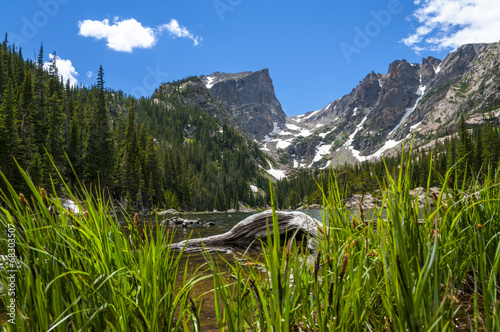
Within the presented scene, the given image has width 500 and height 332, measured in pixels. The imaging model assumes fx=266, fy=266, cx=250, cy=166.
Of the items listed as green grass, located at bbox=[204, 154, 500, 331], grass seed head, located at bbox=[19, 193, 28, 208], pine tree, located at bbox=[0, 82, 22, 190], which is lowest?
green grass, located at bbox=[204, 154, 500, 331]

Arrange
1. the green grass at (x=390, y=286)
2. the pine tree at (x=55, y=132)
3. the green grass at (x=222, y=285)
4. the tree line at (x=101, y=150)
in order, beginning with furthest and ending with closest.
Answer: the pine tree at (x=55, y=132) < the tree line at (x=101, y=150) < the green grass at (x=222, y=285) < the green grass at (x=390, y=286)

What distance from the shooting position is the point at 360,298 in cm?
149

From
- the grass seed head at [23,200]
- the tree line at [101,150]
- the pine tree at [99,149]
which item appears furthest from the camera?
the pine tree at [99,149]

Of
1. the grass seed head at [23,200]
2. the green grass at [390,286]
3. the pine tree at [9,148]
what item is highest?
the pine tree at [9,148]

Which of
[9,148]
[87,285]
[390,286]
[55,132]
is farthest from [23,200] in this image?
[55,132]

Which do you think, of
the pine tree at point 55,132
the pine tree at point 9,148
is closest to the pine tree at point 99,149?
the pine tree at point 55,132

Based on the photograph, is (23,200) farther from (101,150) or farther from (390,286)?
(101,150)

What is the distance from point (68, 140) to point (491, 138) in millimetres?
81566

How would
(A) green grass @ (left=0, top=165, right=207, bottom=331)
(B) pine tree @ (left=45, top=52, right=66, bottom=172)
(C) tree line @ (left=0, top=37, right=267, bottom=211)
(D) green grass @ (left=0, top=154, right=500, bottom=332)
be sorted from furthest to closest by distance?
(B) pine tree @ (left=45, top=52, right=66, bottom=172)
(C) tree line @ (left=0, top=37, right=267, bottom=211)
(A) green grass @ (left=0, top=165, right=207, bottom=331)
(D) green grass @ (left=0, top=154, right=500, bottom=332)

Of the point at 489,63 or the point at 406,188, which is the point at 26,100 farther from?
the point at 489,63

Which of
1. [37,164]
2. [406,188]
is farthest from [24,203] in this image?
[37,164]
